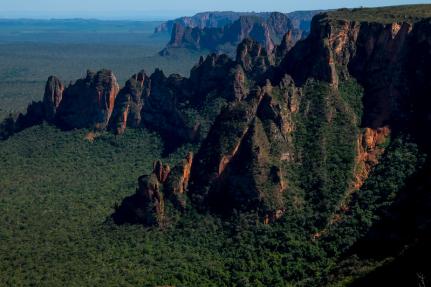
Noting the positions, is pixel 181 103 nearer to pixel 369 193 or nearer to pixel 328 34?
pixel 328 34

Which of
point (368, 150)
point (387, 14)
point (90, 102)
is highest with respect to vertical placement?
point (387, 14)

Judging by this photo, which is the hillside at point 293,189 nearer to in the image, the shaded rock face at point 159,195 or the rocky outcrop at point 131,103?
the shaded rock face at point 159,195

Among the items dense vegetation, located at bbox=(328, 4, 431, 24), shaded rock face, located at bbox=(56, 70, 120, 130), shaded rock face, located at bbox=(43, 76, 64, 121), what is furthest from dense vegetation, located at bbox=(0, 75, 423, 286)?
shaded rock face, located at bbox=(43, 76, 64, 121)

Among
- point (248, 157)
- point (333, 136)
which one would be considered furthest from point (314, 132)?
point (248, 157)

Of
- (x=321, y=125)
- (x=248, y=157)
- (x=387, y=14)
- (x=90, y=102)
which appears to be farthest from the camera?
(x=90, y=102)

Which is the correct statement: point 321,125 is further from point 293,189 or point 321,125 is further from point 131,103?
point 131,103

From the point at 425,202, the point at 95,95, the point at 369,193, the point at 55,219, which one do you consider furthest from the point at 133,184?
the point at 425,202

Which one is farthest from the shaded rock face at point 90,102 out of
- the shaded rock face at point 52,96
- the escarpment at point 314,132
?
the escarpment at point 314,132
